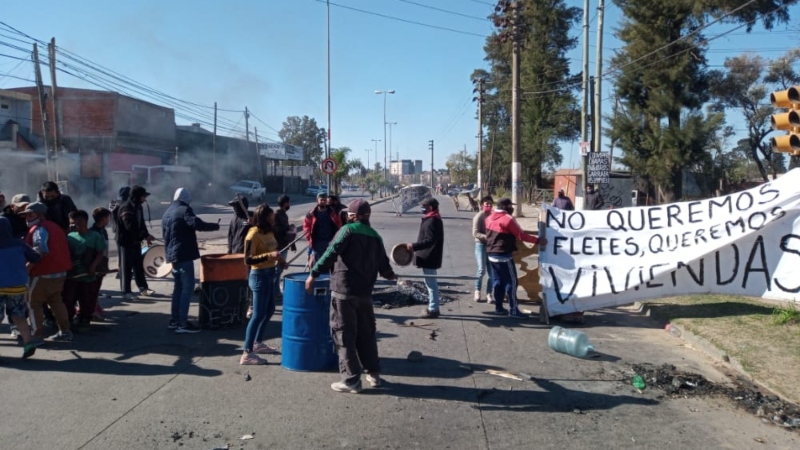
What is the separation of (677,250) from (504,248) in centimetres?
228

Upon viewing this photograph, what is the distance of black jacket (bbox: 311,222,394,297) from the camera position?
545 cm

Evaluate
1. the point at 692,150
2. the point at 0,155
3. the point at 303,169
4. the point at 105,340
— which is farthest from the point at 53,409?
the point at 303,169

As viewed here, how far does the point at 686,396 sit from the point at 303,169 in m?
79.1

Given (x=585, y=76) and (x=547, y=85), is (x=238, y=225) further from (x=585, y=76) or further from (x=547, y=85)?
(x=547, y=85)

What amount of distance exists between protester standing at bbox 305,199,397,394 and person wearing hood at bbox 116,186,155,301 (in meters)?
4.72

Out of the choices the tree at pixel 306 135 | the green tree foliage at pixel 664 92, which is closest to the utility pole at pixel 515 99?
the green tree foliage at pixel 664 92

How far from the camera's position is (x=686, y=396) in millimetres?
5500

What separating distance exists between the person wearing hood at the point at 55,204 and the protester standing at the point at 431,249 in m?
4.81

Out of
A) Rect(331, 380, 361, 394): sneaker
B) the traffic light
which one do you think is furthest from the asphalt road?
the traffic light

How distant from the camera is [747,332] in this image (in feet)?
23.9

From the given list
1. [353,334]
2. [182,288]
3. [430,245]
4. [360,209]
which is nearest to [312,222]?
[430,245]

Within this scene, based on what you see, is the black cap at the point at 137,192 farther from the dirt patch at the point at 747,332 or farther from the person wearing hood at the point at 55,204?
the dirt patch at the point at 747,332

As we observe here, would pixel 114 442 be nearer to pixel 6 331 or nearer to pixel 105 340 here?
pixel 105 340

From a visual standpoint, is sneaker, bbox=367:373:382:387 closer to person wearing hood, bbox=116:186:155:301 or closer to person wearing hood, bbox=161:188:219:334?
person wearing hood, bbox=161:188:219:334
